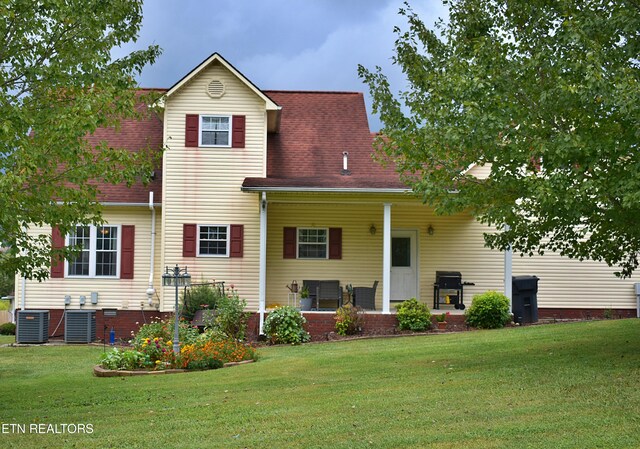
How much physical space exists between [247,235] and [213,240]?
92cm

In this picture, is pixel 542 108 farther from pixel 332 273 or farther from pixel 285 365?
pixel 332 273

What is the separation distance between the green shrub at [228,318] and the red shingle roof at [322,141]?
3.05 m

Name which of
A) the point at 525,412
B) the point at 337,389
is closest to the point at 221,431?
the point at 337,389

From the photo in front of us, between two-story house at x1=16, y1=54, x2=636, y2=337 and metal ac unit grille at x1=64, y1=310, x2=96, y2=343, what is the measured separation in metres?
1.02

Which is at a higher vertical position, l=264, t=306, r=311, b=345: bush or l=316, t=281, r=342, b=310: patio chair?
l=316, t=281, r=342, b=310: patio chair

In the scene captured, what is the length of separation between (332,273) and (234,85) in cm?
571

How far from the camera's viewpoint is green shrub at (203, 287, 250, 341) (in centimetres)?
1864

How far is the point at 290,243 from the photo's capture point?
71.5ft

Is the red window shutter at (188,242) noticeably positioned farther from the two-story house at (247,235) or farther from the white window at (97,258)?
the white window at (97,258)

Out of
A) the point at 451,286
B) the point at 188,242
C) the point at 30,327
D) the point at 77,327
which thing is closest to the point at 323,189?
the point at 188,242

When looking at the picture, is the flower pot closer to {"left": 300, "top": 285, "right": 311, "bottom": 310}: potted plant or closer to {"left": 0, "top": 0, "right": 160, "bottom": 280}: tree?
{"left": 300, "top": 285, "right": 311, "bottom": 310}: potted plant

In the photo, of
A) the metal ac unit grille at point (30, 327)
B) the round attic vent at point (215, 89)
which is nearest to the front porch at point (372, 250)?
the round attic vent at point (215, 89)

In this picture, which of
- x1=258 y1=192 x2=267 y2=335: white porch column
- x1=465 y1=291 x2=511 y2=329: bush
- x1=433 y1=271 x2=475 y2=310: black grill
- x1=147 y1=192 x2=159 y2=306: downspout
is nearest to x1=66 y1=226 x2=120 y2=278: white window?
x1=147 y1=192 x2=159 y2=306: downspout

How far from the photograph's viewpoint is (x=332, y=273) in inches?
858
